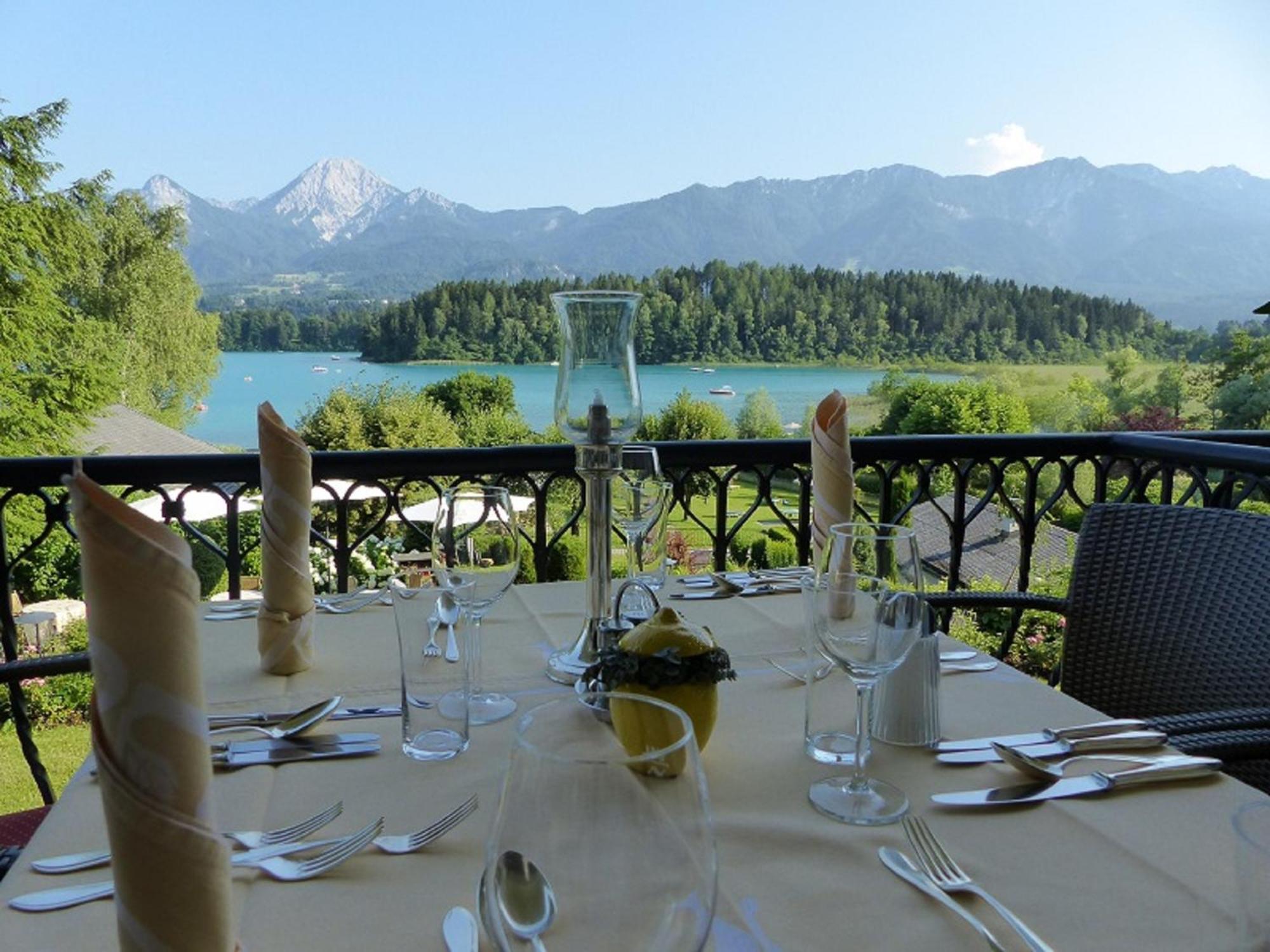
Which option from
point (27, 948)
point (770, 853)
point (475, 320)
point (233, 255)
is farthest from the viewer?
point (233, 255)

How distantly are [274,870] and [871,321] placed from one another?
77.1 ft

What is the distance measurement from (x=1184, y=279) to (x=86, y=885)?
45619 millimetres

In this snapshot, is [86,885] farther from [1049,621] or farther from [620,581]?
[1049,621]

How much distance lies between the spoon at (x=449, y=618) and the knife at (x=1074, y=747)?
0.51 metres

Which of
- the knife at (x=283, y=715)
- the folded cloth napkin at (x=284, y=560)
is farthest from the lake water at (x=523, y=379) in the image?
the knife at (x=283, y=715)

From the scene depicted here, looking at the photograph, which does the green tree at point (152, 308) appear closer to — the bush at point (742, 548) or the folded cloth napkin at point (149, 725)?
the bush at point (742, 548)

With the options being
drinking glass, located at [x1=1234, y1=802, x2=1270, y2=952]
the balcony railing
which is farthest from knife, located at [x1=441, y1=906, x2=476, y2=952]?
the balcony railing

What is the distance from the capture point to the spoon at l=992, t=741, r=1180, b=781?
3.09ft

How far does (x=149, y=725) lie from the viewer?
528 mm

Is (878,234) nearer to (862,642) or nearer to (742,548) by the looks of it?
Result: (742,548)

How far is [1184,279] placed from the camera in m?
39.5

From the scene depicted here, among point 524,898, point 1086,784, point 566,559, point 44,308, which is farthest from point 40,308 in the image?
point 524,898

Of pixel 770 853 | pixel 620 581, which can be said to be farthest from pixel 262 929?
pixel 620 581

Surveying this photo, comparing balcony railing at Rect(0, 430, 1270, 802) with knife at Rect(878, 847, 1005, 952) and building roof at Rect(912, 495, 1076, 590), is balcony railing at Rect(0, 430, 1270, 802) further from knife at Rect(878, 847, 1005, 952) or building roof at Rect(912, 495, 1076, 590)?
building roof at Rect(912, 495, 1076, 590)
